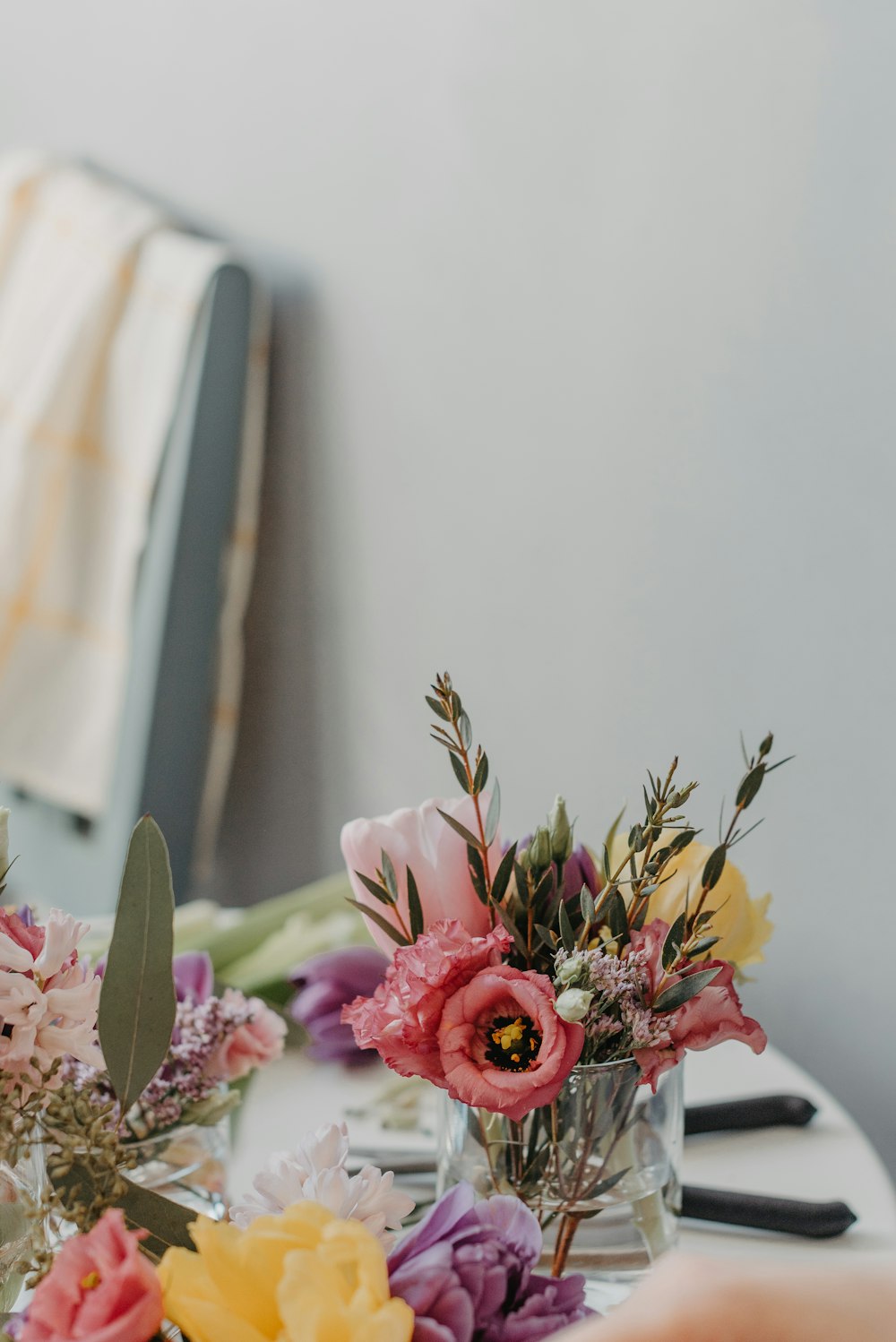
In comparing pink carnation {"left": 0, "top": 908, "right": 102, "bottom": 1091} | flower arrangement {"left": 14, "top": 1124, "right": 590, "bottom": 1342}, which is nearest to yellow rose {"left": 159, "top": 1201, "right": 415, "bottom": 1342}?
flower arrangement {"left": 14, "top": 1124, "right": 590, "bottom": 1342}

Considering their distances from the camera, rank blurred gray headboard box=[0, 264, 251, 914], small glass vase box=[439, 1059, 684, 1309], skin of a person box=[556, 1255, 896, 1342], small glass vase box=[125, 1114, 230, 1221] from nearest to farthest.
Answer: skin of a person box=[556, 1255, 896, 1342] < small glass vase box=[439, 1059, 684, 1309] < small glass vase box=[125, 1114, 230, 1221] < blurred gray headboard box=[0, 264, 251, 914]

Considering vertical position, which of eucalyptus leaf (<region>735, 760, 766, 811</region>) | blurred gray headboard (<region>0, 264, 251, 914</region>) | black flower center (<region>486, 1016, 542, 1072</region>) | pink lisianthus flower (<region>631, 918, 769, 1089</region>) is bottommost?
black flower center (<region>486, 1016, 542, 1072</region>)

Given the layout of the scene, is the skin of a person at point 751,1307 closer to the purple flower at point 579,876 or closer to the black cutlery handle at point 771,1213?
the purple flower at point 579,876

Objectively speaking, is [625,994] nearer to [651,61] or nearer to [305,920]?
[305,920]

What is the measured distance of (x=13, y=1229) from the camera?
0.36m

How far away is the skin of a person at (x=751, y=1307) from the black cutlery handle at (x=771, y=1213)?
352mm

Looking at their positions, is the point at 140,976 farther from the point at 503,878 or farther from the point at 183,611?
the point at 183,611

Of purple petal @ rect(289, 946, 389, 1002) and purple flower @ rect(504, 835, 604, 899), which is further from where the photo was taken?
purple petal @ rect(289, 946, 389, 1002)

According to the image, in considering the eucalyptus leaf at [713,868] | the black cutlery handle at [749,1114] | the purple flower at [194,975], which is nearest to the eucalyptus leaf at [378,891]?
the eucalyptus leaf at [713,868]

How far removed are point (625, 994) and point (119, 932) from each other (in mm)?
162

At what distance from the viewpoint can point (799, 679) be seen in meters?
0.83

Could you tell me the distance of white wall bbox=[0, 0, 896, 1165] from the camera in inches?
31.0

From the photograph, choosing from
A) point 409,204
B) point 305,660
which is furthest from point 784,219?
point 305,660

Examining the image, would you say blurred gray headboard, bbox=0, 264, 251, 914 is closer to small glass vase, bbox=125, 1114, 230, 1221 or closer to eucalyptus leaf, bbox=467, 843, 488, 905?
small glass vase, bbox=125, 1114, 230, 1221
